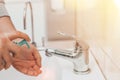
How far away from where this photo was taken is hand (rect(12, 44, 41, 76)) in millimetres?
572

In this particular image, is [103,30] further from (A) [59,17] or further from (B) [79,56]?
(A) [59,17]

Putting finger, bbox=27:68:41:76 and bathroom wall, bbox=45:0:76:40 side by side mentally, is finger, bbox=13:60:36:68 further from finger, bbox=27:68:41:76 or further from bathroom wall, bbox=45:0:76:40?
bathroom wall, bbox=45:0:76:40

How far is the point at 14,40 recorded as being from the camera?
56cm

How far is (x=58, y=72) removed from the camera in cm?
97

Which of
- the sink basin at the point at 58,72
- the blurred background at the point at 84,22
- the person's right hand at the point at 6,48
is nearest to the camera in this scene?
the person's right hand at the point at 6,48

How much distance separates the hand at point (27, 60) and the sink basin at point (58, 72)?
0.86ft

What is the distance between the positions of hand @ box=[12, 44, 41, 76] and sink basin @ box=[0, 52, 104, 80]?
0.26 metres

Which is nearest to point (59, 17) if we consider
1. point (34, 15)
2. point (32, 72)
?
point (34, 15)

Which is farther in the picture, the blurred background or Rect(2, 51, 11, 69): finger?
the blurred background

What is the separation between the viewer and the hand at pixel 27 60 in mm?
572

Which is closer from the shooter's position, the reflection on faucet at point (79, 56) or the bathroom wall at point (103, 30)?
the bathroom wall at point (103, 30)

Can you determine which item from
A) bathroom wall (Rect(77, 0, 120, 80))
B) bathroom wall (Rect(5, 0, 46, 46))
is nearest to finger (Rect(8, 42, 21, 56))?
bathroom wall (Rect(77, 0, 120, 80))

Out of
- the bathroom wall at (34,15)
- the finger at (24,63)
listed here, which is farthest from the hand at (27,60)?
the bathroom wall at (34,15)

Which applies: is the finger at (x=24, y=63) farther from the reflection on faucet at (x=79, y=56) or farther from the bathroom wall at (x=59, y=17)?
the bathroom wall at (x=59, y=17)
